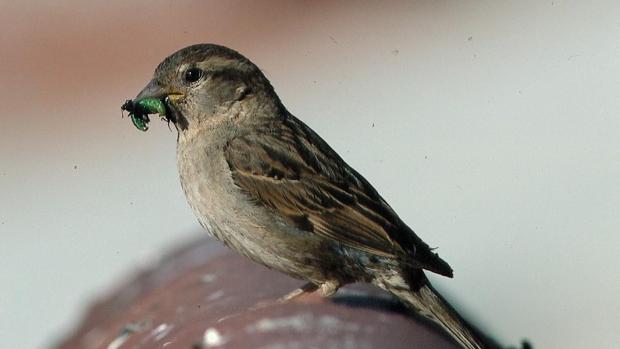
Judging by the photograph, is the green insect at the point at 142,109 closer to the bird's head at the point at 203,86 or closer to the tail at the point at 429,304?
the bird's head at the point at 203,86

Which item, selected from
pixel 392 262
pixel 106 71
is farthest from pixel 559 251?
pixel 106 71

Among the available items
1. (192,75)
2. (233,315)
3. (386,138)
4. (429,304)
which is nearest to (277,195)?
(192,75)

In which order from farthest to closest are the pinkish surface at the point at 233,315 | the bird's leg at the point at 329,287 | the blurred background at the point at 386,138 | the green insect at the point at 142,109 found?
the blurred background at the point at 386,138, the green insect at the point at 142,109, the bird's leg at the point at 329,287, the pinkish surface at the point at 233,315

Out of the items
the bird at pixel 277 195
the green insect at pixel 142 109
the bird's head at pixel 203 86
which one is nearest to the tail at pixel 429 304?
the bird at pixel 277 195

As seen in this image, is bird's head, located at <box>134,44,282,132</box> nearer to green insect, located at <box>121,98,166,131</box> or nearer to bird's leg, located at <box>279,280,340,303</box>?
green insect, located at <box>121,98,166,131</box>

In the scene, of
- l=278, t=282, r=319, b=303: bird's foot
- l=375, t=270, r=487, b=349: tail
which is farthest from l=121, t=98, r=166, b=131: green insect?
l=375, t=270, r=487, b=349: tail

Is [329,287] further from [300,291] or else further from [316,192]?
[316,192]
